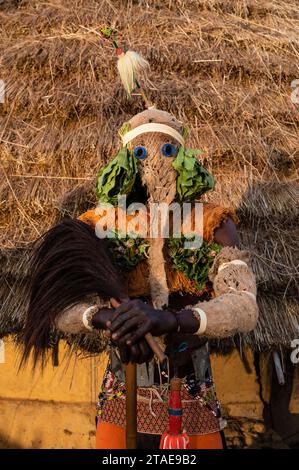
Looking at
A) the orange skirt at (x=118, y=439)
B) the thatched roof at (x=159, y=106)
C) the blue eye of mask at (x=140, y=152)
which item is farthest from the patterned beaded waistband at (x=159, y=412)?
the thatched roof at (x=159, y=106)

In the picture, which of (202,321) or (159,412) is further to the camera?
(159,412)

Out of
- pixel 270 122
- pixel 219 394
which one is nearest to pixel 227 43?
pixel 270 122

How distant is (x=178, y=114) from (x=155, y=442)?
6.89 ft

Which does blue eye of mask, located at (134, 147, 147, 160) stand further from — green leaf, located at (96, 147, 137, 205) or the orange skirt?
the orange skirt

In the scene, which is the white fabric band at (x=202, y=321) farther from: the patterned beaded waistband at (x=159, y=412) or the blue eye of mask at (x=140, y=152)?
the blue eye of mask at (x=140, y=152)

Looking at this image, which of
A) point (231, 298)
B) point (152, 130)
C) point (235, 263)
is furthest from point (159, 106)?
point (231, 298)

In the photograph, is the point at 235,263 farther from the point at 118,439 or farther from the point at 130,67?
the point at 130,67

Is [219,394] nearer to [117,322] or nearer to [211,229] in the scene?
[211,229]

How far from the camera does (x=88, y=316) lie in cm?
178

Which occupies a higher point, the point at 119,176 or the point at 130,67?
the point at 130,67

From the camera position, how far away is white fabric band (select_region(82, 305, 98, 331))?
1.78 m

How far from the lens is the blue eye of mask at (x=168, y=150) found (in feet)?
6.79

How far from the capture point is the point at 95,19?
404cm

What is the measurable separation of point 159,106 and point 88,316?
206 cm
